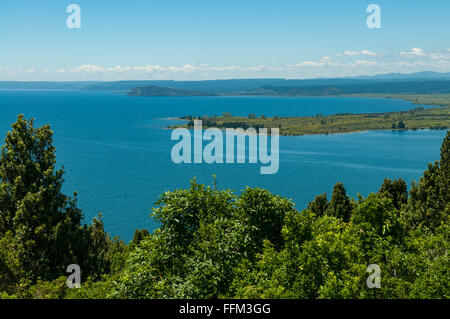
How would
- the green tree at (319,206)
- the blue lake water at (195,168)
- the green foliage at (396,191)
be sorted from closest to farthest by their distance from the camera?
the green foliage at (396,191) < the green tree at (319,206) < the blue lake water at (195,168)

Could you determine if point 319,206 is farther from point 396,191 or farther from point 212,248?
point 212,248

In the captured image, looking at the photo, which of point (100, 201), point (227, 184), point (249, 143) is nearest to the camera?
point (100, 201)

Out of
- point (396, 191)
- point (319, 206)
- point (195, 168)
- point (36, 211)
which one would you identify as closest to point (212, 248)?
point (36, 211)

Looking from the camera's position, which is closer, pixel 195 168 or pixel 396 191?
pixel 396 191

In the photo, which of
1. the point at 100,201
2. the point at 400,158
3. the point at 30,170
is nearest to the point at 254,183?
the point at 100,201

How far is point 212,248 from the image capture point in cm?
1547

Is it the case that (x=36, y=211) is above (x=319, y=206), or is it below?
above

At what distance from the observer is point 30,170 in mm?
19906

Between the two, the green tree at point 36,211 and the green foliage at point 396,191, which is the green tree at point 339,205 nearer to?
the green foliage at point 396,191

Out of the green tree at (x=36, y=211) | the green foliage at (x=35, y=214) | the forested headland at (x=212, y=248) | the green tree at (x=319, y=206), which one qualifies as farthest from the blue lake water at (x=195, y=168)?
the forested headland at (x=212, y=248)

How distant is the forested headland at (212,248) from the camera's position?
1379 centimetres
